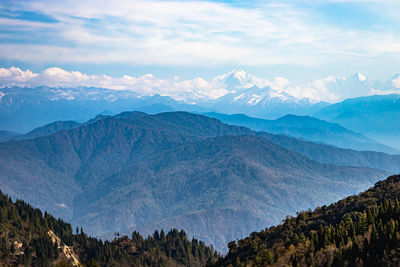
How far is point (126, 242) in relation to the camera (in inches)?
7441

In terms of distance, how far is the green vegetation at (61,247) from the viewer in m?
132

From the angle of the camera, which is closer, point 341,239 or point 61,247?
point 341,239

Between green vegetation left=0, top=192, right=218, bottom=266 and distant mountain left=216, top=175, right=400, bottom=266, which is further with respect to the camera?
green vegetation left=0, top=192, right=218, bottom=266

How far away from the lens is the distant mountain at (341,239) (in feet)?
255

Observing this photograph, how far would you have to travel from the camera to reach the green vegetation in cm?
13150

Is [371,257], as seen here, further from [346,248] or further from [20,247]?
[20,247]

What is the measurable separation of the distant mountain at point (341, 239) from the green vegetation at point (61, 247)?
152 feet

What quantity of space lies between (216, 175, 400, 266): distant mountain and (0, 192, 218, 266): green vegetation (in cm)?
4642

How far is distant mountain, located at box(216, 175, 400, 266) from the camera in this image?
77750 mm

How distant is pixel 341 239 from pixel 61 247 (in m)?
89.2

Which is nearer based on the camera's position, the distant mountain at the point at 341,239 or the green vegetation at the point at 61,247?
the distant mountain at the point at 341,239

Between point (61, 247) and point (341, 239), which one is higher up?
point (61, 247)

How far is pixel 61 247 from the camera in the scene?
146 metres

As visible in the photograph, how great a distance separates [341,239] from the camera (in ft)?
298
